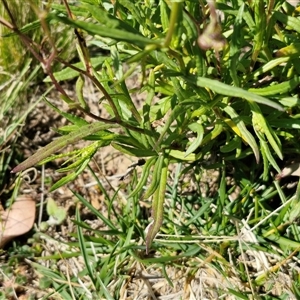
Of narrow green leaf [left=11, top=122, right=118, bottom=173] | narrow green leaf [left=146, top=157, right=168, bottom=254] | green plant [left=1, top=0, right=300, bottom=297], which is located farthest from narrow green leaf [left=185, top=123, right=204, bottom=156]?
narrow green leaf [left=11, top=122, right=118, bottom=173]

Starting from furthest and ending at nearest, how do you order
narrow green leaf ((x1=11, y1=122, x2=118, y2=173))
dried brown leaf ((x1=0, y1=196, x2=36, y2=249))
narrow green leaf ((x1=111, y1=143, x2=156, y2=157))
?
dried brown leaf ((x1=0, y1=196, x2=36, y2=249)) → narrow green leaf ((x1=111, y1=143, x2=156, y2=157)) → narrow green leaf ((x1=11, y1=122, x2=118, y2=173))

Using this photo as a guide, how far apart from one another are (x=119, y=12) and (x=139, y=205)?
0.83 metres

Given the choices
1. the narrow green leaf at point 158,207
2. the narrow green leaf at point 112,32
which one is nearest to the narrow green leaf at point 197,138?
the narrow green leaf at point 158,207

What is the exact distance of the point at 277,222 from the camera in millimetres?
2025

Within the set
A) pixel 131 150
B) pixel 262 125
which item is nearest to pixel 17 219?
pixel 131 150

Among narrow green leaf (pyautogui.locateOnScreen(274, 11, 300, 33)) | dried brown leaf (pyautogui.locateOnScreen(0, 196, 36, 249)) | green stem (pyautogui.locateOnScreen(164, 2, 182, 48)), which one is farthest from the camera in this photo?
dried brown leaf (pyautogui.locateOnScreen(0, 196, 36, 249))

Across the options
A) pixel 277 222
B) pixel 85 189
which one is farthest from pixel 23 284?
pixel 277 222

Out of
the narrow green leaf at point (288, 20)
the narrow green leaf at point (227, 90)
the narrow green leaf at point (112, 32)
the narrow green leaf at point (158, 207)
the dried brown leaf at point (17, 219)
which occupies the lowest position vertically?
the dried brown leaf at point (17, 219)

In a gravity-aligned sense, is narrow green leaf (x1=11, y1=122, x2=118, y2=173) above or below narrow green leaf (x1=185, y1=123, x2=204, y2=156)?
above

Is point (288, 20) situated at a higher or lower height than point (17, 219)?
higher

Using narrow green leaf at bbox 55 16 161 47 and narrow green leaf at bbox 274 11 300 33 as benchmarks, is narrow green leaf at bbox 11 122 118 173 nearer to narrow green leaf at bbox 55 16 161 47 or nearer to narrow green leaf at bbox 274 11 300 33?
narrow green leaf at bbox 55 16 161 47

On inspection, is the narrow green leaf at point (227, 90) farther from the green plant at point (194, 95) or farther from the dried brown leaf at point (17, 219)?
the dried brown leaf at point (17, 219)

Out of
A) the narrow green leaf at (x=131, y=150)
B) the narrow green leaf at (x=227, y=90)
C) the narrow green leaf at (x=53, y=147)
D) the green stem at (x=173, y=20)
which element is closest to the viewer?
the green stem at (x=173, y=20)

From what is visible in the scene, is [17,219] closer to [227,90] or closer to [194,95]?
[194,95]
